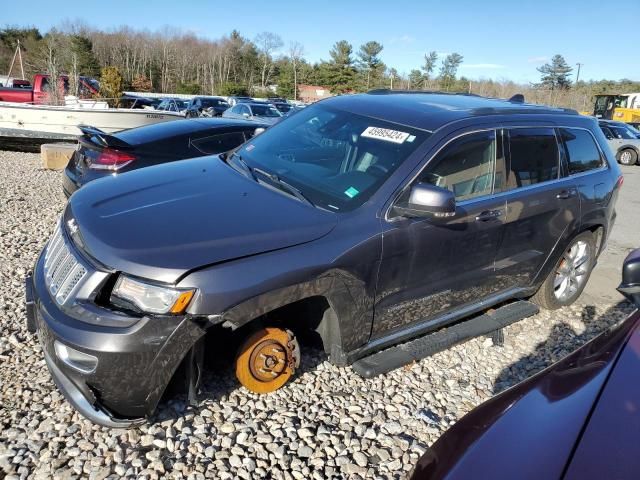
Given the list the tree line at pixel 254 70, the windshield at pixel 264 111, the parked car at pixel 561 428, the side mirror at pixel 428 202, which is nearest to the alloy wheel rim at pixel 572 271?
the side mirror at pixel 428 202

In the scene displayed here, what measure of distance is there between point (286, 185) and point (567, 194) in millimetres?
2447

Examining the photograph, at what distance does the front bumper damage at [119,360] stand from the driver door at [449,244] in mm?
1248

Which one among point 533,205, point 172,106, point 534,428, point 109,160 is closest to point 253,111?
point 172,106

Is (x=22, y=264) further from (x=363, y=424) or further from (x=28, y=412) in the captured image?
(x=363, y=424)

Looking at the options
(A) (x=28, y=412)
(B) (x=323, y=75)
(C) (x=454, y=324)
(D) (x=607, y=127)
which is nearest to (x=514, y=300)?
(C) (x=454, y=324)

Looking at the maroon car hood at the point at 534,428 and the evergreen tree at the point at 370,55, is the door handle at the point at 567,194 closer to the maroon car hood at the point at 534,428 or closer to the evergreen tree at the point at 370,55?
the maroon car hood at the point at 534,428

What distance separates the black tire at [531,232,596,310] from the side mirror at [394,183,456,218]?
2.04 metres

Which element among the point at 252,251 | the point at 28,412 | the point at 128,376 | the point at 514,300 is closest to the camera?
the point at 128,376

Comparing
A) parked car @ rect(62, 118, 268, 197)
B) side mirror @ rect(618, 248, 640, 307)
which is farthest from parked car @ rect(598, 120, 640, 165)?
side mirror @ rect(618, 248, 640, 307)

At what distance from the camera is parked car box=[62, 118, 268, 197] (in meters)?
5.34

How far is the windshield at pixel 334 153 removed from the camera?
300 cm

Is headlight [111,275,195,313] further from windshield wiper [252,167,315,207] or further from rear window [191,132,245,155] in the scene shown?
rear window [191,132,245,155]

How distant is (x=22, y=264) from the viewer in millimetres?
4738

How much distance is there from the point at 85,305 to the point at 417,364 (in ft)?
7.52
